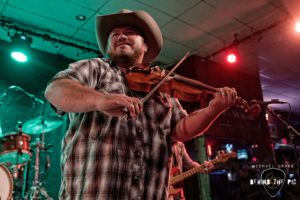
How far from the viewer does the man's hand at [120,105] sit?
982 millimetres

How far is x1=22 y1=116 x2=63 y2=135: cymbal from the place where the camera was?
4.42 metres

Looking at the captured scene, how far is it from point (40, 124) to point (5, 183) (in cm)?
104

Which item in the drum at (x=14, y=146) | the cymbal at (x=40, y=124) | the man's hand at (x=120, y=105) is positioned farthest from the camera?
the cymbal at (x=40, y=124)

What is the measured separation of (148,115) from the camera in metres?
1.38

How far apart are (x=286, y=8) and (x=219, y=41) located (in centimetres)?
129

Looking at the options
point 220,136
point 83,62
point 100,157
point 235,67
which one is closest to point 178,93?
point 83,62

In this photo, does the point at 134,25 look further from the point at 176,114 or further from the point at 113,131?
the point at 113,131

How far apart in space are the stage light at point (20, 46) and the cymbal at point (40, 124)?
126 cm

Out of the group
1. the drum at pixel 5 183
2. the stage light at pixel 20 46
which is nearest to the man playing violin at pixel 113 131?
the drum at pixel 5 183

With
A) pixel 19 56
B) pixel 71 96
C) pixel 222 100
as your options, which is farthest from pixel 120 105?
pixel 19 56

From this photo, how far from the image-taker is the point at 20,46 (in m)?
4.95

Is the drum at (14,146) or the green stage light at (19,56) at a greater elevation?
the green stage light at (19,56)

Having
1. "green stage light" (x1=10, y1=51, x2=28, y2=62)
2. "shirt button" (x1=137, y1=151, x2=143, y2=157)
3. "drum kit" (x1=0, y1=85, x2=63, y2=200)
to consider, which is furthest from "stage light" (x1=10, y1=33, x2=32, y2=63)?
"shirt button" (x1=137, y1=151, x2=143, y2=157)

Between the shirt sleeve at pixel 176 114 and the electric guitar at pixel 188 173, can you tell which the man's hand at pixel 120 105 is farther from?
the electric guitar at pixel 188 173
